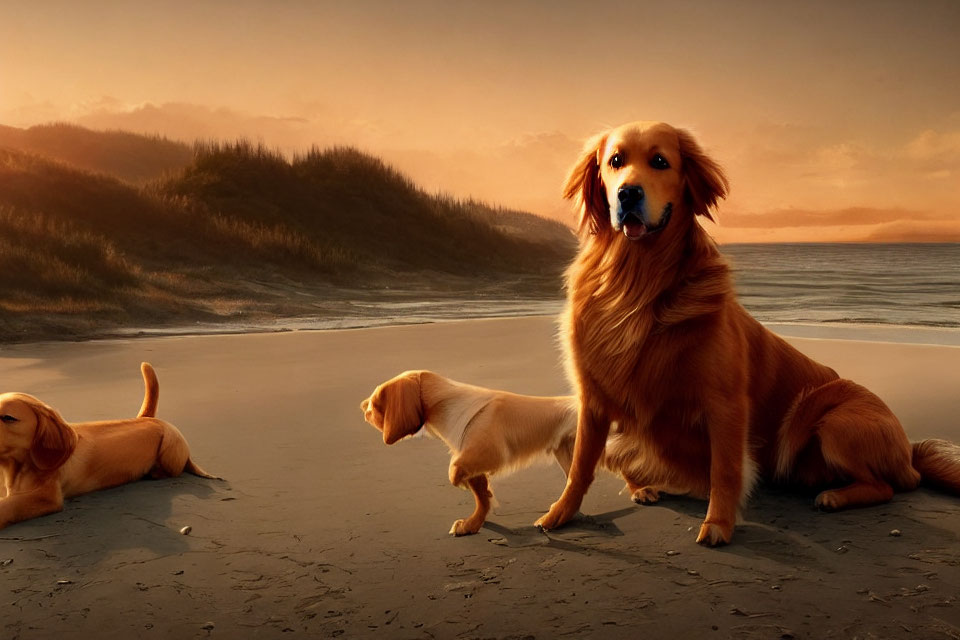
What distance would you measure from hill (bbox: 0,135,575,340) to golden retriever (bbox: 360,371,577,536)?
1084cm

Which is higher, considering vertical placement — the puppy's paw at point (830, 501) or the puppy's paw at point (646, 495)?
the puppy's paw at point (830, 501)

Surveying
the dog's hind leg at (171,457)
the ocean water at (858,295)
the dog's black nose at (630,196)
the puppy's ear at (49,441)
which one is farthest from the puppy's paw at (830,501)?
the ocean water at (858,295)

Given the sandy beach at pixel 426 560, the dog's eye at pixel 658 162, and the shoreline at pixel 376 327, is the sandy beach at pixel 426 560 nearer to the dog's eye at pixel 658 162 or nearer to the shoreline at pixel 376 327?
the dog's eye at pixel 658 162

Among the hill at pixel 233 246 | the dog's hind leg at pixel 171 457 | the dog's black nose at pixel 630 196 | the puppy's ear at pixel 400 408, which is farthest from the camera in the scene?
the hill at pixel 233 246

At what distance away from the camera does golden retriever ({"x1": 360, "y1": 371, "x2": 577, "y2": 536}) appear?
11.8 feet

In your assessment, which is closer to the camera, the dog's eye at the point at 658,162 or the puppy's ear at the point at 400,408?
the dog's eye at the point at 658,162

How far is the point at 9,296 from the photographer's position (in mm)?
15891

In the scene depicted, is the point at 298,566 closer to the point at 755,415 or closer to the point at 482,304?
the point at 755,415

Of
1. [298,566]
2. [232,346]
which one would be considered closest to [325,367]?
[232,346]

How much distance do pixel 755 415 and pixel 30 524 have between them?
11.1 ft

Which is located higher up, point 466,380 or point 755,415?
point 755,415

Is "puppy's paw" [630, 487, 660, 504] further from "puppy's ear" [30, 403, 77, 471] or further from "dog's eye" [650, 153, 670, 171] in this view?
"puppy's ear" [30, 403, 77, 471]

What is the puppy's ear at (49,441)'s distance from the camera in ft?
12.8

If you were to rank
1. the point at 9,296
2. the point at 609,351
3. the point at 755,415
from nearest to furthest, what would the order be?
the point at 609,351 < the point at 755,415 < the point at 9,296
